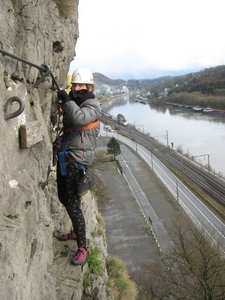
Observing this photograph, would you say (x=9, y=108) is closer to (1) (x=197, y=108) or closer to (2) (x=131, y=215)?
(2) (x=131, y=215)

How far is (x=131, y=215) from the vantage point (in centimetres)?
2133

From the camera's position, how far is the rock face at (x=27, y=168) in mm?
2111

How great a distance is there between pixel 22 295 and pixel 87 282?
1809 millimetres

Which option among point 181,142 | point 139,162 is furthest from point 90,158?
point 181,142

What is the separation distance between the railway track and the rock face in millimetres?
23181

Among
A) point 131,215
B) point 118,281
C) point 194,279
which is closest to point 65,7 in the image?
point 118,281

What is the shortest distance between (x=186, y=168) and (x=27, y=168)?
32.2 m

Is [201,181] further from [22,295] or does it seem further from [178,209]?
[22,295]

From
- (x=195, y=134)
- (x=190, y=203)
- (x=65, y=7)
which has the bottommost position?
(x=190, y=203)

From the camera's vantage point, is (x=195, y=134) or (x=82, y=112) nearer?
(x=82, y=112)

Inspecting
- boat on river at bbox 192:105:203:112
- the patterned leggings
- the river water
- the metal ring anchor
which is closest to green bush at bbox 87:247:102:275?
the patterned leggings

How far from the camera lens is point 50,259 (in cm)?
312

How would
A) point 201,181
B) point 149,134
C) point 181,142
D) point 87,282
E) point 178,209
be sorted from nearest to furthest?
point 87,282 < point 178,209 < point 201,181 < point 181,142 < point 149,134

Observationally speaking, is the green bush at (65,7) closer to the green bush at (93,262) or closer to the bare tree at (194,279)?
the green bush at (93,262)
